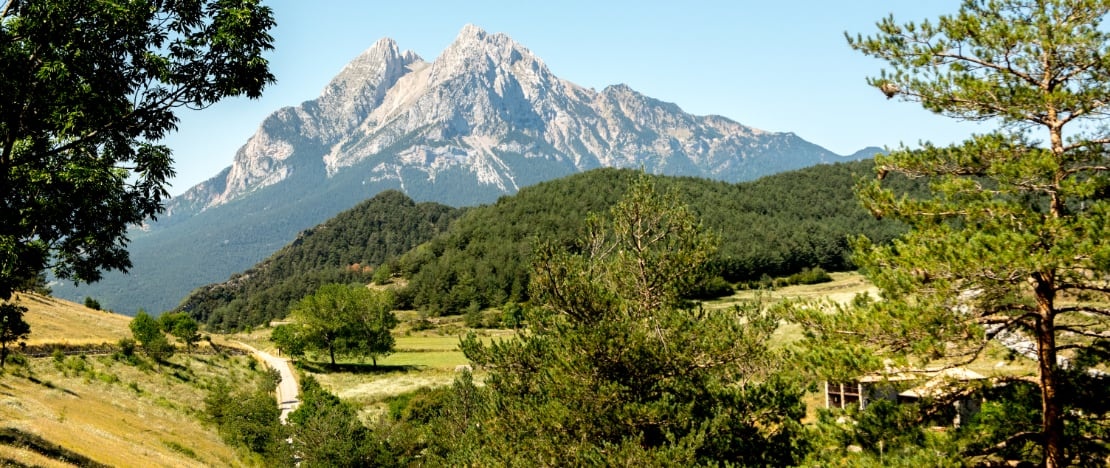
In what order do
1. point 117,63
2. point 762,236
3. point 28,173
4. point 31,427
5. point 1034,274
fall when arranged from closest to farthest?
point 1034,274 < point 117,63 < point 28,173 < point 31,427 < point 762,236

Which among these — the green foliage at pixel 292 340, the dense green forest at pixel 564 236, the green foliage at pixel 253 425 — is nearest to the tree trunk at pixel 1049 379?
the green foliage at pixel 253 425

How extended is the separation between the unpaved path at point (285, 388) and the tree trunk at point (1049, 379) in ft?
145

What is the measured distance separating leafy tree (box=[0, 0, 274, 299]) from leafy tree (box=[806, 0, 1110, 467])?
1370 cm

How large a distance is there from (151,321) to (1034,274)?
67.6 m

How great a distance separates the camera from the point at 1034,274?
964 centimetres

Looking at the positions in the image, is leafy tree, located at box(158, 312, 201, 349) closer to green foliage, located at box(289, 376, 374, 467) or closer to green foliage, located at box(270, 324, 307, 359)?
green foliage, located at box(270, 324, 307, 359)

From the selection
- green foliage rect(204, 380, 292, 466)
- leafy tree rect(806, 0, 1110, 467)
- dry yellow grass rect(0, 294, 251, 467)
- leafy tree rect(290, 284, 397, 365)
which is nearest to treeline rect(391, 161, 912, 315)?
leafy tree rect(290, 284, 397, 365)

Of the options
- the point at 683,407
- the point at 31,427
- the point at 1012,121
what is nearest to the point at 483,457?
the point at 683,407

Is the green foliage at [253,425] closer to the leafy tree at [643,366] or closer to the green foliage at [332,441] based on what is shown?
the green foliage at [332,441]

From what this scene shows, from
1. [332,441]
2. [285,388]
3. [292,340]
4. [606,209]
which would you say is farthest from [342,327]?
[606,209]

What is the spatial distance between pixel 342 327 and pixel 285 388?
11121mm

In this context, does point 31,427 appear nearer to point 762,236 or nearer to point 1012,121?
point 1012,121

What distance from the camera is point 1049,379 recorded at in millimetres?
9523

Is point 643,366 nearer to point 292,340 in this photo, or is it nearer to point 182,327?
point 292,340
